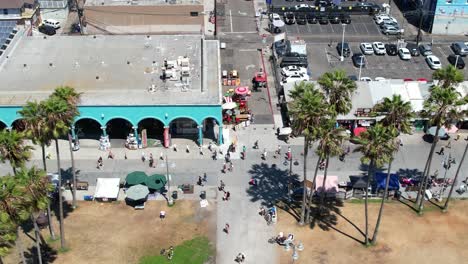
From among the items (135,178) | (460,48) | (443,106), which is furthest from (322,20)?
(135,178)

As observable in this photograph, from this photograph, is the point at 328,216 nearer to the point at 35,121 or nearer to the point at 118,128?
the point at 118,128

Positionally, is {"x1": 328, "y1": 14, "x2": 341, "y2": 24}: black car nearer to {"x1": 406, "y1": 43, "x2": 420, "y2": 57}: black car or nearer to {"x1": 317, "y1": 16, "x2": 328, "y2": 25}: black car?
{"x1": 317, "y1": 16, "x2": 328, "y2": 25}: black car

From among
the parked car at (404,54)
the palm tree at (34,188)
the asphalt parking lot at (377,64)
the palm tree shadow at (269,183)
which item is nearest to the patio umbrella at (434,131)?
the asphalt parking lot at (377,64)

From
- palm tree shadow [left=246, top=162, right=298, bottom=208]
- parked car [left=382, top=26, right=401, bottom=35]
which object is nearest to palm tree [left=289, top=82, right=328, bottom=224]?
palm tree shadow [left=246, top=162, right=298, bottom=208]

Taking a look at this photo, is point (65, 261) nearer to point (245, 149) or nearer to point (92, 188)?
point (92, 188)

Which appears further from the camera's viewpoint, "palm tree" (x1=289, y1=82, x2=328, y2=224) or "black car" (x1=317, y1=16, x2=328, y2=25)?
"black car" (x1=317, y1=16, x2=328, y2=25)

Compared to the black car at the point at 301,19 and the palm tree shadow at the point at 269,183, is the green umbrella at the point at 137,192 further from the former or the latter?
the black car at the point at 301,19

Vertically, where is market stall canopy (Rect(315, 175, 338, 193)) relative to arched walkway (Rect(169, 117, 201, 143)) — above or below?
below
